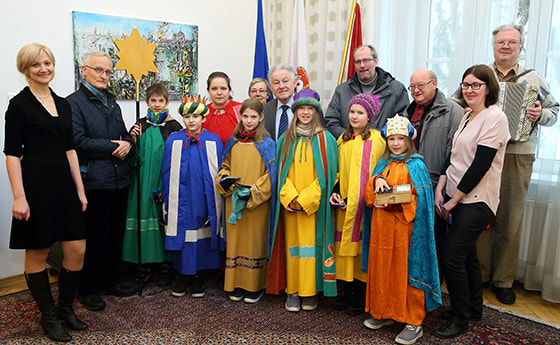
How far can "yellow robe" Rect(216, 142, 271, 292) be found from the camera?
299cm

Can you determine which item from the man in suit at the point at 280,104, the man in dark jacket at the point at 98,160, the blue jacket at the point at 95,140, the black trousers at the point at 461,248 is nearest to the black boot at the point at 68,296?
the man in dark jacket at the point at 98,160

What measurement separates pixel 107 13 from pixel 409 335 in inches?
152

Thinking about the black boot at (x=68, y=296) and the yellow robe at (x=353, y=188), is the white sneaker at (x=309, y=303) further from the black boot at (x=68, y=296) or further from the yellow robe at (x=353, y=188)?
the black boot at (x=68, y=296)

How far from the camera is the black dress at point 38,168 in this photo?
2299mm

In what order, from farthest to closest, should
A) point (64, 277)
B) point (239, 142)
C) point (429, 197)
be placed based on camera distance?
point (239, 142) → point (64, 277) → point (429, 197)

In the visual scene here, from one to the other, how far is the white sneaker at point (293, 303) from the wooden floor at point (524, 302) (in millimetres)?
1524

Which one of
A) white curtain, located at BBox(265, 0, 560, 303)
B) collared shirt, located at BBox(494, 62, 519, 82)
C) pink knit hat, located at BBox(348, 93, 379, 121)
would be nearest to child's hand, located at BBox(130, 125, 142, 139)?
pink knit hat, located at BBox(348, 93, 379, 121)

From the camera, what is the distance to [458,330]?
8.46 feet

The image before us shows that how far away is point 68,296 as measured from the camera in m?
2.63

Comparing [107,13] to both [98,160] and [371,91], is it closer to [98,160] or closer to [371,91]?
[98,160]

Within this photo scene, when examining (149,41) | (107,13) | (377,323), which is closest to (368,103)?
(377,323)

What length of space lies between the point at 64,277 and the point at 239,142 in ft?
4.90

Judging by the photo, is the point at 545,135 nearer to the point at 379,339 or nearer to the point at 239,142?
the point at 379,339

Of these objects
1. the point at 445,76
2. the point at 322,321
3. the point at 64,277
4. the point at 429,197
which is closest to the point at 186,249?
the point at 64,277
